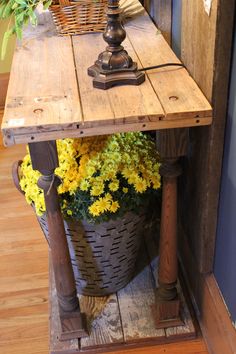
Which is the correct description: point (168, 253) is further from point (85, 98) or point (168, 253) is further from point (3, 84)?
point (3, 84)

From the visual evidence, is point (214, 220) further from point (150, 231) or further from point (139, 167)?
point (150, 231)

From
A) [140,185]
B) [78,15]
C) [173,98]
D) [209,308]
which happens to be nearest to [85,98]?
[173,98]

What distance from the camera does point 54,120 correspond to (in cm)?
102

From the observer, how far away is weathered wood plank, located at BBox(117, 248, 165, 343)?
147cm

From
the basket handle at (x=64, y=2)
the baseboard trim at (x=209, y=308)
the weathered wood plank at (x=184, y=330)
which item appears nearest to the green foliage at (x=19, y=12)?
the basket handle at (x=64, y=2)

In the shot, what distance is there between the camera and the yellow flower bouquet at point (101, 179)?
129 cm

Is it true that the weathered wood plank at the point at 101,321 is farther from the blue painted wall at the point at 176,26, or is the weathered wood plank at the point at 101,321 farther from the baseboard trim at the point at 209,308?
the blue painted wall at the point at 176,26

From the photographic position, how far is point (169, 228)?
Result: 1.33 m

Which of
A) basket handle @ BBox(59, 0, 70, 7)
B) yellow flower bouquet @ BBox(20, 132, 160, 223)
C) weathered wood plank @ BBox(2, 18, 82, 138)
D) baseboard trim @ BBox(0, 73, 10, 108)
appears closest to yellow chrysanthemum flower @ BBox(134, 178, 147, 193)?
yellow flower bouquet @ BBox(20, 132, 160, 223)

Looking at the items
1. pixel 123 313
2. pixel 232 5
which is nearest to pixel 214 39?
pixel 232 5

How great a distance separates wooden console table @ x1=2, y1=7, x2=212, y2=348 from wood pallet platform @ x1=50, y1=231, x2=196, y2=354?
4cm

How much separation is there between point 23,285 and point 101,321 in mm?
366

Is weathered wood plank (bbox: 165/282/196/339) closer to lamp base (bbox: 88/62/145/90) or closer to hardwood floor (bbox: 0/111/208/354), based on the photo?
hardwood floor (bbox: 0/111/208/354)

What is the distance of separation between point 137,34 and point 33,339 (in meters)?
1.02
